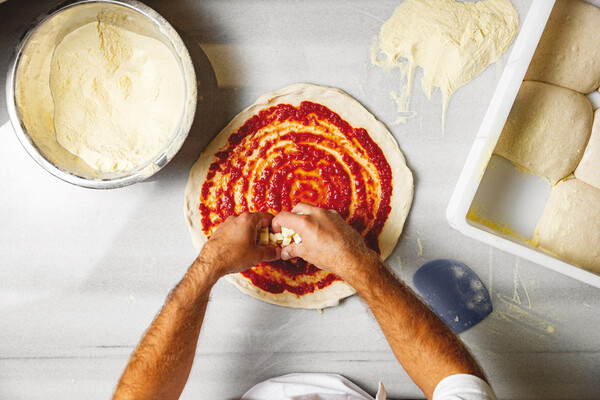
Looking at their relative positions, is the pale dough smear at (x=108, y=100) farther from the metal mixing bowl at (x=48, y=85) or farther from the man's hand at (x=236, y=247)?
the man's hand at (x=236, y=247)

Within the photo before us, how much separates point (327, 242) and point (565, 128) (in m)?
1.02

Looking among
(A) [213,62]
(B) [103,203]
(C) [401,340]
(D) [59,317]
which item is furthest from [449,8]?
(D) [59,317]

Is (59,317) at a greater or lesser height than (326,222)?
lesser

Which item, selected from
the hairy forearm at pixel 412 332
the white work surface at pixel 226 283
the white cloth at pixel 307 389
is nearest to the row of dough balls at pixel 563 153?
the white work surface at pixel 226 283

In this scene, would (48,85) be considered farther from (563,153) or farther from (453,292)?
(563,153)

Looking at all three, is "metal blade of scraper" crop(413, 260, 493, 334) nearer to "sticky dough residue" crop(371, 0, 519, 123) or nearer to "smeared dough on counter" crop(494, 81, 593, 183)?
"smeared dough on counter" crop(494, 81, 593, 183)

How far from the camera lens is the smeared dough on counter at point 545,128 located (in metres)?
1.60

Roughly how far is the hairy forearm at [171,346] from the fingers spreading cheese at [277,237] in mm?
233

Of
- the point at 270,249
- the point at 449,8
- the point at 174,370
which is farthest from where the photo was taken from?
the point at 449,8

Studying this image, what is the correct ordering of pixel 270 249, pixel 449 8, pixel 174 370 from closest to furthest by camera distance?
pixel 174 370 → pixel 270 249 → pixel 449 8

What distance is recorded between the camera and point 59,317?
1791 mm

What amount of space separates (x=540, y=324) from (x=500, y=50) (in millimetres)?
1176

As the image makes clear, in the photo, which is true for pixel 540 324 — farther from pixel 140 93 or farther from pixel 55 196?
pixel 55 196

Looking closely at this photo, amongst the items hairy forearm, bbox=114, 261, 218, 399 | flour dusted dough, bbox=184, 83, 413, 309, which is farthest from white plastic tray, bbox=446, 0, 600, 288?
hairy forearm, bbox=114, 261, 218, 399
